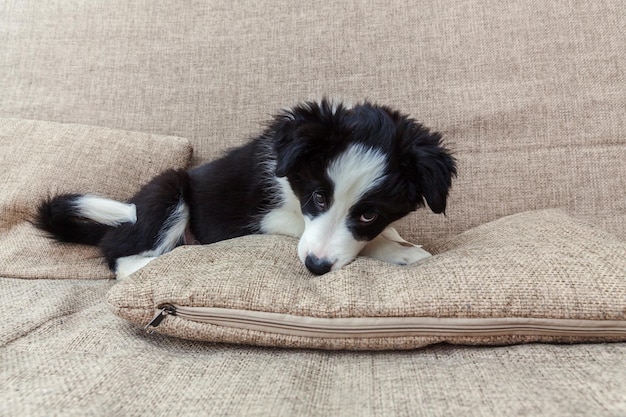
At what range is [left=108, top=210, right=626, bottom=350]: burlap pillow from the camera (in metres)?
1.13

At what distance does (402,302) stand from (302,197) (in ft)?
2.34

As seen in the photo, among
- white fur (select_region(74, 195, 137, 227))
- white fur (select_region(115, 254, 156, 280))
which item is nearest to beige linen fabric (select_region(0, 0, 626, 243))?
white fur (select_region(74, 195, 137, 227))

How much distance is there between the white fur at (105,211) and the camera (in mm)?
1906

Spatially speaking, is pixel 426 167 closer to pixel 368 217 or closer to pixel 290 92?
pixel 368 217

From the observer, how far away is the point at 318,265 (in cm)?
147

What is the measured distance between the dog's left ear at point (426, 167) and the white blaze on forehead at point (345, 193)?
4.6 inches

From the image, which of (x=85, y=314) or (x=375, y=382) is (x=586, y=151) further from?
(x=85, y=314)

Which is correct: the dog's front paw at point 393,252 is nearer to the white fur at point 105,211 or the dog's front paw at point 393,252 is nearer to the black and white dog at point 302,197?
the black and white dog at point 302,197

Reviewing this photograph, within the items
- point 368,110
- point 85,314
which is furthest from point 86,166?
point 368,110

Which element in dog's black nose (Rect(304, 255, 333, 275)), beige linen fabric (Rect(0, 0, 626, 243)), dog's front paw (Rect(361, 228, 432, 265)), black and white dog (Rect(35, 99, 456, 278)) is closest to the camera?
dog's black nose (Rect(304, 255, 333, 275))

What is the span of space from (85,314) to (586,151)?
2288 mm

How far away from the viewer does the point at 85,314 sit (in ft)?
4.74

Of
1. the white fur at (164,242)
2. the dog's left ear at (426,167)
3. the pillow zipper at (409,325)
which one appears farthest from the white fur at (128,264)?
the dog's left ear at (426,167)

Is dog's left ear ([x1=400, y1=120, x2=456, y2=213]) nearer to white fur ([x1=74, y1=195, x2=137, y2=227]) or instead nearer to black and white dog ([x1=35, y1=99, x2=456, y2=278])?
black and white dog ([x1=35, y1=99, x2=456, y2=278])
